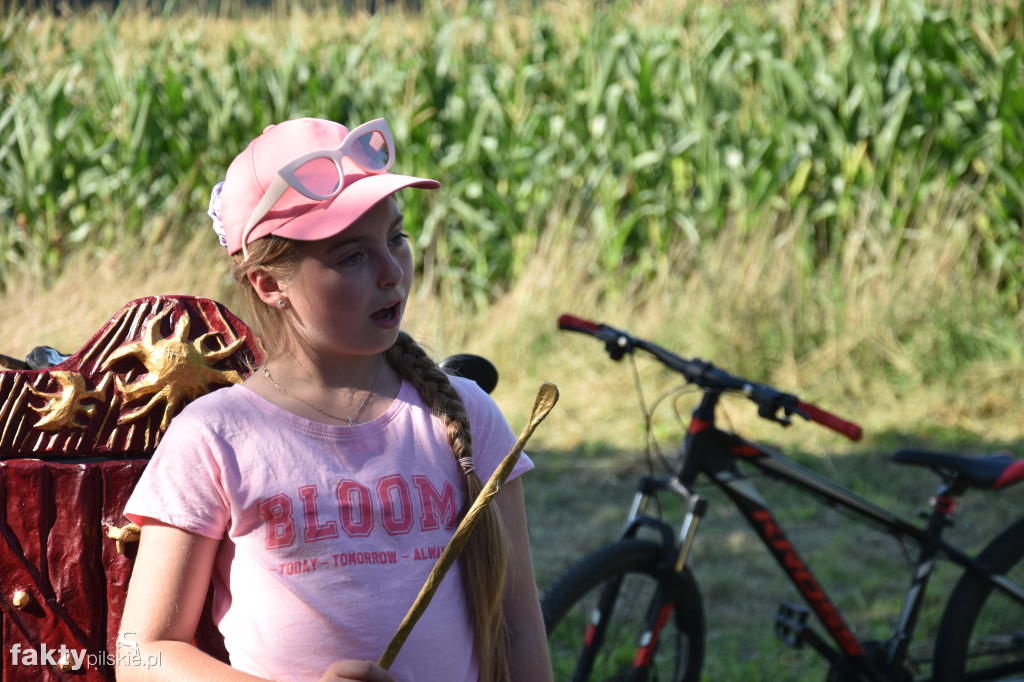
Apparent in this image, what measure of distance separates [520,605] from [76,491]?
2.13 feet

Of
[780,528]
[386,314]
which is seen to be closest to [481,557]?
[386,314]

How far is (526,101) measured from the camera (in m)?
6.88

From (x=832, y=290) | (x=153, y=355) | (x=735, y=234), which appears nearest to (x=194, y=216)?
(x=735, y=234)

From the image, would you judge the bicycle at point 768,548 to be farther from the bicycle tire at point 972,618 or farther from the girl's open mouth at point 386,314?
the girl's open mouth at point 386,314

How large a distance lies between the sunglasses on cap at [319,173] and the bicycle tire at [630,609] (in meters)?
1.43

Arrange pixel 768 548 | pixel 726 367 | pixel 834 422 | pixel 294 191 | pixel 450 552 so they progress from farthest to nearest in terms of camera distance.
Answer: pixel 726 367
pixel 768 548
pixel 834 422
pixel 294 191
pixel 450 552

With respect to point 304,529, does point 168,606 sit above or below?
below

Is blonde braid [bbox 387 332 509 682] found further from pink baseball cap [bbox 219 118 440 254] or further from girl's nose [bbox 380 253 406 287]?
pink baseball cap [bbox 219 118 440 254]

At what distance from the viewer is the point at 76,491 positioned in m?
1.31

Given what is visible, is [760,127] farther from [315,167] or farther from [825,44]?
[315,167]

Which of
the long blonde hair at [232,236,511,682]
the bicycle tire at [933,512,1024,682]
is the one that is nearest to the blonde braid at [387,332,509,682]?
the long blonde hair at [232,236,511,682]

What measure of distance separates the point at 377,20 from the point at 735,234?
334cm
